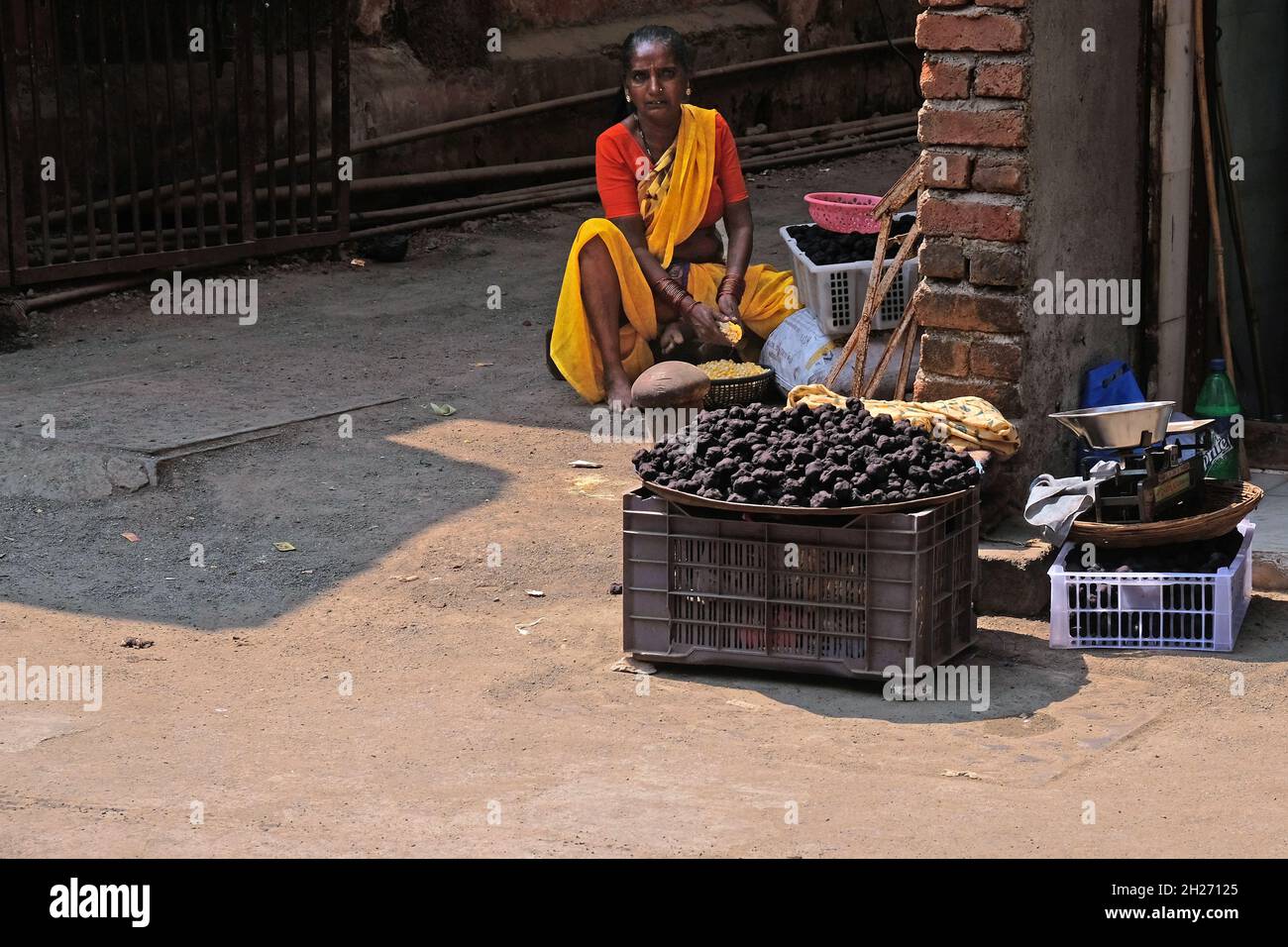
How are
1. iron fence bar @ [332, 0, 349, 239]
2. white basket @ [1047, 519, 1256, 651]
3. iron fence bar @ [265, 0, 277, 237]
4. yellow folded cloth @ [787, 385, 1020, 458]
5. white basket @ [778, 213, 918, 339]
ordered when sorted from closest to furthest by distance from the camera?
1. white basket @ [1047, 519, 1256, 651]
2. yellow folded cloth @ [787, 385, 1020, 458]
3. white basket @ [778, 213, 918, 339]
4. iron fence bar @ [265, 0, 277, 237]
5. iron fence bar @ [332, 0, 349, 239]

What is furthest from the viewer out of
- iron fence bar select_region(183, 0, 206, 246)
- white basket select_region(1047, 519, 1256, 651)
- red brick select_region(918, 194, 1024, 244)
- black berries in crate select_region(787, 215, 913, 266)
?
iron fence bar select_region(183, 0, 206, 246)

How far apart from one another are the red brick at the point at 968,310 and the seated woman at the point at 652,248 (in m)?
1.90

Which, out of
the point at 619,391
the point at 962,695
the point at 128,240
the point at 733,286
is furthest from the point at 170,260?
the point at 962,695

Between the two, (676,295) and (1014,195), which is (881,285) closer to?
(1014,195)

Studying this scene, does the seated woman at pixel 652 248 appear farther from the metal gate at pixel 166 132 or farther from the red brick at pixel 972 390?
the metal gate at pixel 166 132

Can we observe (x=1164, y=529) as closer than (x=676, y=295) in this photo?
Yes

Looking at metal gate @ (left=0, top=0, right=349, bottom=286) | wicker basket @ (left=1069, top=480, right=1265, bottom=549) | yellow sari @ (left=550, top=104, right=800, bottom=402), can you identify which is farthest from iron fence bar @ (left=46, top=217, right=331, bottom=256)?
wicker basket @ (left=1069, top=480, right=1265, bottom=549)

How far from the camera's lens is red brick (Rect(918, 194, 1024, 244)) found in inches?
213

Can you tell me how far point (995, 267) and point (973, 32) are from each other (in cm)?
71

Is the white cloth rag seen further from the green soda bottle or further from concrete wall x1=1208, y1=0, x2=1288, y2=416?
concrete wall x1=1208, y1=0, x2=1288, y2=416

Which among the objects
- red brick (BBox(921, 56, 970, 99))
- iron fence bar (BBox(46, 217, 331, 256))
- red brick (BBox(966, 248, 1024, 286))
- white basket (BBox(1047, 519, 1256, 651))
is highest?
red brick (BBox(921, 56, 970, 99))

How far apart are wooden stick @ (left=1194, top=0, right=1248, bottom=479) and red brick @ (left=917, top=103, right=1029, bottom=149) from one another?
1039 millimetres

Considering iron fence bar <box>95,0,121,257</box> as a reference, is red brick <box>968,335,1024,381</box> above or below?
below

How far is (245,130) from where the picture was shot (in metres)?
9.70
